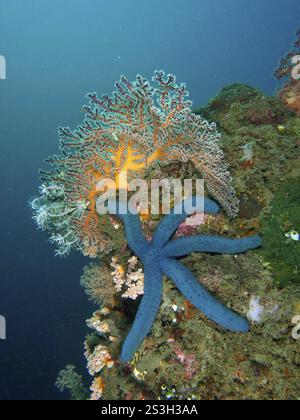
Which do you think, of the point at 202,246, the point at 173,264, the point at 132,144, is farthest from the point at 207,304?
the point at 132,144

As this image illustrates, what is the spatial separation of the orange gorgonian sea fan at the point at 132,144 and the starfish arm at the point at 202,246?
742 millimetres

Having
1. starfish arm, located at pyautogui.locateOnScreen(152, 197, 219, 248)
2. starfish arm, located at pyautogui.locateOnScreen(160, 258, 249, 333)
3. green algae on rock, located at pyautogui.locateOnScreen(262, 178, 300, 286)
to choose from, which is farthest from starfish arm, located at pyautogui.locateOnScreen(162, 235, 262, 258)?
green algae on rock, located at pyautogui.locateOnScreen(262, 178, 300, 286)

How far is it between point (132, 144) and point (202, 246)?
1.95 meters

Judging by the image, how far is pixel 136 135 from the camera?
17.4 ft

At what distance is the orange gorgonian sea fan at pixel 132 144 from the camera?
5.14 metres

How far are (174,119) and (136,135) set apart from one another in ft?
2.07

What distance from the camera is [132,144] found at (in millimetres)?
5453

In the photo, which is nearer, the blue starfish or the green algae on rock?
the blue starfish

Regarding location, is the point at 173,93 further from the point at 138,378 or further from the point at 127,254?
the point at 138,378

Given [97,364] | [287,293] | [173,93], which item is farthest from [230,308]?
[173,93]

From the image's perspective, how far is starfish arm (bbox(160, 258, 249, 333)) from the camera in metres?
4.50

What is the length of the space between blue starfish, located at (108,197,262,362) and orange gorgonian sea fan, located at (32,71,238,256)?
1.99 feet

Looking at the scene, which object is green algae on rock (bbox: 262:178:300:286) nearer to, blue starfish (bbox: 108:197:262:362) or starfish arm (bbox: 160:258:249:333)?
blue starfish (bbox: 108:197:262:362)
